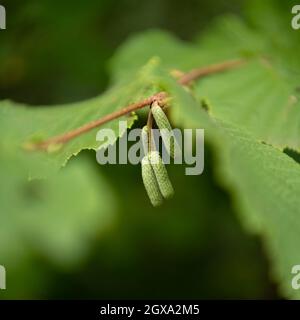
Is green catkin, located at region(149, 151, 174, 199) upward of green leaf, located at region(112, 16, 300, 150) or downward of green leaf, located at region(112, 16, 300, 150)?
downward

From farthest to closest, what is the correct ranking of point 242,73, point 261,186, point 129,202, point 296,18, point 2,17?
point 129,202, point 2,17, point 296,18, point 242,73, point 261,186

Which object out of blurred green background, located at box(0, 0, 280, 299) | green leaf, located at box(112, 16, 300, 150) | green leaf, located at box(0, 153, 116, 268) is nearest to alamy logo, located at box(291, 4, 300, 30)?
green leaf, located at box(112, 16, 300, 150)

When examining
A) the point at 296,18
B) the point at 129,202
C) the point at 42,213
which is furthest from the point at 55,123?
the point at 129,202

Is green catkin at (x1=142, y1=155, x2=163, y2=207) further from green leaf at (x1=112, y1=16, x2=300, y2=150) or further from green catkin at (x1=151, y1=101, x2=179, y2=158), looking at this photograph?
green leaf at (x1=112, y1=16, x2=300, y2=150)

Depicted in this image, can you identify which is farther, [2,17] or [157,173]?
[2,17]

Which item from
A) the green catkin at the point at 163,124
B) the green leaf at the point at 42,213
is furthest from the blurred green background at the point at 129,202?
the green catkin at the point at 163,124

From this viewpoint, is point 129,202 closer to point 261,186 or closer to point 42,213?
point 42,213

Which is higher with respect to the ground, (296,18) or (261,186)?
(296,18)

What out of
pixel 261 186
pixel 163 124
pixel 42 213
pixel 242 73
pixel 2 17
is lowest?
pixel 261 186

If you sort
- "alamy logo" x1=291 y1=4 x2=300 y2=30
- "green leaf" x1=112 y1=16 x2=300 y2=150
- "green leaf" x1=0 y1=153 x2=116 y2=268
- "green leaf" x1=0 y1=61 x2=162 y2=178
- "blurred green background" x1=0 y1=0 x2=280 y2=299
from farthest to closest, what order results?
"blurred green background" x1=0 y1=0 x2=280 y2=299 → "alamy logo" x1=291 y1=4 x2=300 y2=30 → "green leaf" x1=112 y1=16 x2=300 y2=150 → "green leaf" x1=0 y1=61 x2=162 y2=178 → "green leaf" x1=0 y1=153 x2=116 y2=268

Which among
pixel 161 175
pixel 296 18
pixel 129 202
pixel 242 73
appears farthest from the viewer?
pixel 129 202
